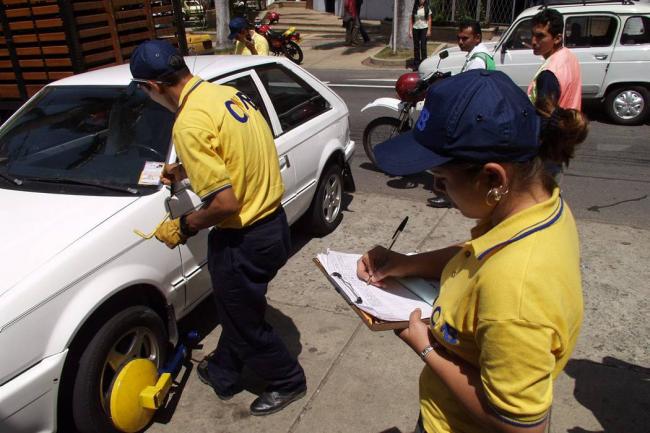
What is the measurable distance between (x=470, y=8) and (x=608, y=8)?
9861 millimetres

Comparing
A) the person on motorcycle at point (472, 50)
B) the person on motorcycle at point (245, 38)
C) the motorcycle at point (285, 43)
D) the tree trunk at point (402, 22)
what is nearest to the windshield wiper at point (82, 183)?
the person on motorcycle at point (472, 50)

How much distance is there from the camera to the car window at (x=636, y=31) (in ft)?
26.4

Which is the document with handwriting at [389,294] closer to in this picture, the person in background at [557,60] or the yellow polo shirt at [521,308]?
the yellow polo shirt at [521,308]

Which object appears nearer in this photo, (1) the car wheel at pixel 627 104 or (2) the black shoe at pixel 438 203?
(2) the black shoe at pixel 438 203

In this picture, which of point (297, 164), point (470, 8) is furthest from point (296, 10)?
point (297, 164)

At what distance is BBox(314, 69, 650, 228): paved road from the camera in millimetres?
5566

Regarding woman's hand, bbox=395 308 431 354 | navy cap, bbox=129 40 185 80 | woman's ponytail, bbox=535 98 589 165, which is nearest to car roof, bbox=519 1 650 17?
navy cap, bbox=129 40 185 80

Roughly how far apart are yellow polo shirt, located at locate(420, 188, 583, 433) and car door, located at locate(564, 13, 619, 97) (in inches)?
319

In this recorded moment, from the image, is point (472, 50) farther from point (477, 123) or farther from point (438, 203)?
point (477, 123)

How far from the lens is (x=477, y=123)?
3.95 ft

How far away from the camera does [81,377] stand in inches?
101

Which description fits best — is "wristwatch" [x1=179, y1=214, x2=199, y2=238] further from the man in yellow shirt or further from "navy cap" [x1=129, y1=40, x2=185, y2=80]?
"navy cap" [x1=129, y1=40, x2=185, y2=80]

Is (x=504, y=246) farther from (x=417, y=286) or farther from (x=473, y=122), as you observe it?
(x=417, y=286)

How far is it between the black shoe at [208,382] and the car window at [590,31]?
24.7ft
